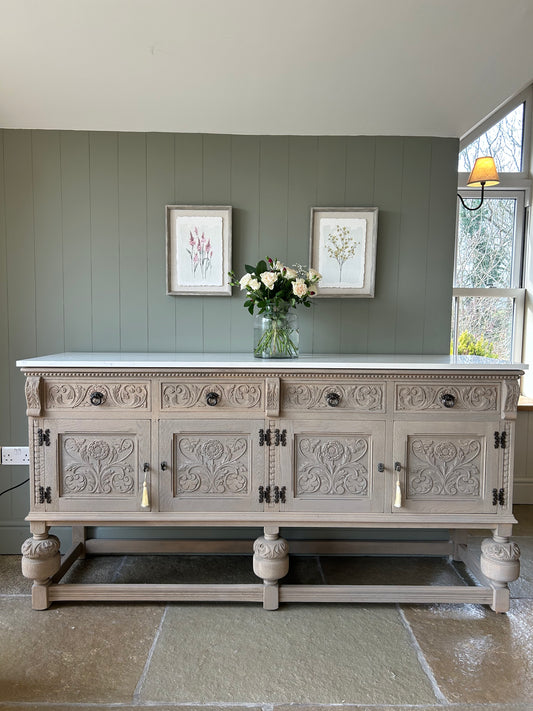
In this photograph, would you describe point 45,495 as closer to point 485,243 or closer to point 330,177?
point 330,177

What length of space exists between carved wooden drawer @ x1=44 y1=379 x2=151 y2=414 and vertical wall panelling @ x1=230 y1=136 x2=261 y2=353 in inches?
25.7

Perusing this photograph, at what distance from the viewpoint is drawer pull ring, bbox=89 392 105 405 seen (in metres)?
1.87

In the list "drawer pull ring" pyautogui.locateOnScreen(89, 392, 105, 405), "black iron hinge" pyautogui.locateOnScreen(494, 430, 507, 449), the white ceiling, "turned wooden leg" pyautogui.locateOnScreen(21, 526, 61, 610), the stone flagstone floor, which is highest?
the white ceiling

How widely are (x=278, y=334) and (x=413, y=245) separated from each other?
91 centimetres

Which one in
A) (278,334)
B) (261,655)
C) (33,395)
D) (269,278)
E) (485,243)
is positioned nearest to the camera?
(261,655)

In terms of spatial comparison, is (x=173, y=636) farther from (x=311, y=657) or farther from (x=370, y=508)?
(x=370, y=508)

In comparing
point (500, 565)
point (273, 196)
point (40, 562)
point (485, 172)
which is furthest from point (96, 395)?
point (485, 172)

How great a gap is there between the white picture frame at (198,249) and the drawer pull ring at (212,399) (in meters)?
0.67

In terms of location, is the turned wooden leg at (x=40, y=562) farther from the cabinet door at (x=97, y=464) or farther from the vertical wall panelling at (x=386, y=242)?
the vertical wall panelling at (x=386, y=242)

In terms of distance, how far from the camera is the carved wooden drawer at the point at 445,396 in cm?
190

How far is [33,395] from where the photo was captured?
1861mm

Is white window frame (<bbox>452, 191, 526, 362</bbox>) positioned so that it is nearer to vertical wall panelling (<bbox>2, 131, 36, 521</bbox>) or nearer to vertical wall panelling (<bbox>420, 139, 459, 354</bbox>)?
vertical wall panelling (<bbox>420, 139, 459, 354</bbox>)

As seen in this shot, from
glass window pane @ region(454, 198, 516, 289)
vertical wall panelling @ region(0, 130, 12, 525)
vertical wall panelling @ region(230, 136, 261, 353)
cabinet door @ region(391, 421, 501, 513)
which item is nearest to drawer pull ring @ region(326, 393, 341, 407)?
cabinet door @ region(391, 421, 501, 513)

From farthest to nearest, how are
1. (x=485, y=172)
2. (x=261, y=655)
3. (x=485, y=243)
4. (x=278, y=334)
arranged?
(x=485, y=243), (x=485, y=172), (x=278, y=334), (x=261, y=655)
